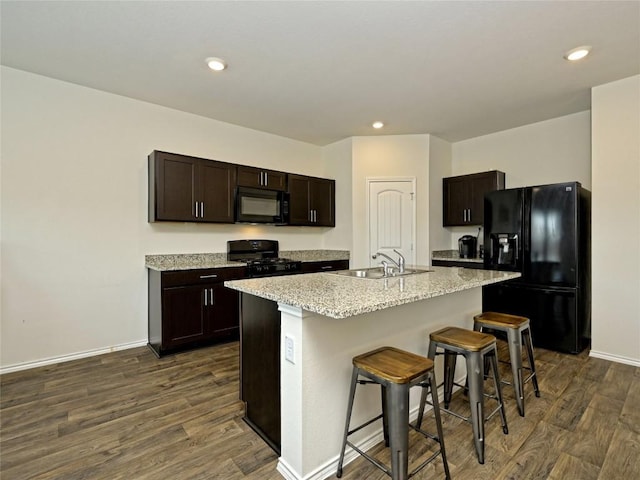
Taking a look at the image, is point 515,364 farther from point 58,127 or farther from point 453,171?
point 58,127

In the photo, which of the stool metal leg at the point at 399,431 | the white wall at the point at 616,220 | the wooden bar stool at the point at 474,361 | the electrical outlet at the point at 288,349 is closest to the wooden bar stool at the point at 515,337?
the wooden bar stool at the point at 474,361

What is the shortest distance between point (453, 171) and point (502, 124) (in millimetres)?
1055

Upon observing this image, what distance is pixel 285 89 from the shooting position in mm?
3312

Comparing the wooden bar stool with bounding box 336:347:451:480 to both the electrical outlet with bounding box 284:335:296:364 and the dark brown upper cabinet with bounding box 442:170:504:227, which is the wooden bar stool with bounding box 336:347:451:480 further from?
the dark brown upper cabinet with bounding box 442:170:504:227

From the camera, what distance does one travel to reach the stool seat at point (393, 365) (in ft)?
4.86

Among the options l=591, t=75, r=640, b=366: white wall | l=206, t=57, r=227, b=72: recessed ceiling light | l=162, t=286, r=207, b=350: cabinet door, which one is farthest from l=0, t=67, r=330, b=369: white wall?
l=591, t=75, r=640, b=366: white wall

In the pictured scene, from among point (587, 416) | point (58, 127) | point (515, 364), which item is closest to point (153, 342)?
point (58, 127)

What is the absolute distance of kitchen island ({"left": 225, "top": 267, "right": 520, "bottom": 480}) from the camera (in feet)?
5.10

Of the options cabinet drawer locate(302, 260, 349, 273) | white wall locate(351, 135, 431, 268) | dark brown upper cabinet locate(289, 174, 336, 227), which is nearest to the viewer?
cabinet drawer locate(302, 260, 349, 273)

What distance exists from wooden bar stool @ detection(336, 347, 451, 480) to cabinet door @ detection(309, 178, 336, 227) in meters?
3.33

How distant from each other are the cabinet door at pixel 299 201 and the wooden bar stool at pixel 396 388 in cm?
311

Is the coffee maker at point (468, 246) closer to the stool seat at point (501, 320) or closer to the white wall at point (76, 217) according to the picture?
the stool seat at point (501, 320)

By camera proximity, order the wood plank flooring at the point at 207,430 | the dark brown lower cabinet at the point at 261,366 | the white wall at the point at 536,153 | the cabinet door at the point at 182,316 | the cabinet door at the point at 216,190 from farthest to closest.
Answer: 1. the white wall at the point at 536,153
2. the cabinet door at the point at 216,190
3. the cabinet door at the point at 182,316
4. the dark brown lower cabinet at the point at 261,366
5. the wood plank flooring at the point at 207,430

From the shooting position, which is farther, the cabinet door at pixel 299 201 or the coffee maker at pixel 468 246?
the coffee maker at pixel 468 246
